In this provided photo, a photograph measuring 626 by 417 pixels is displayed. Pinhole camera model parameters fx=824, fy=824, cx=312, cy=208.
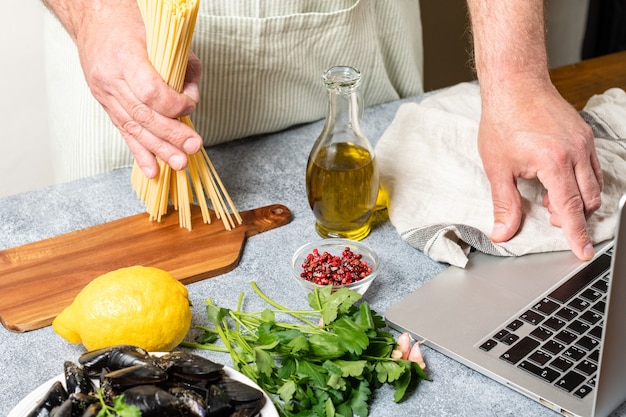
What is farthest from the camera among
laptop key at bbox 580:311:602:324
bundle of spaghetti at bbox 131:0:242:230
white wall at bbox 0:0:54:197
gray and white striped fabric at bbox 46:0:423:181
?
white wall at bbox 0:0:54:197

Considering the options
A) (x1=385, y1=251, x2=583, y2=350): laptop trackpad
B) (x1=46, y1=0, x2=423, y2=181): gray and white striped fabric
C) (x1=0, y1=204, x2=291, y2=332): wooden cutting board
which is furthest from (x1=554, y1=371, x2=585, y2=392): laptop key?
(x1=46, y1=0, x2=423, y2=181): gray and white striped fabric

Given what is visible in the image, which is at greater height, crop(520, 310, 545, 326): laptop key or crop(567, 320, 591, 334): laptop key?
crop(567, 320, 591, 334): laptop key

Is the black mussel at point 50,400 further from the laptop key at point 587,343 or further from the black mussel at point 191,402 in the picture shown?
the laptop key at point 587,343

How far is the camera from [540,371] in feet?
2.86

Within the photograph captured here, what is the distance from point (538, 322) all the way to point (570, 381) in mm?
102

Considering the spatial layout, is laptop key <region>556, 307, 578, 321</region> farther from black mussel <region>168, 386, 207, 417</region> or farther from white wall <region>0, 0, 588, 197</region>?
white wall <region>0, 0, 588, 197</region>

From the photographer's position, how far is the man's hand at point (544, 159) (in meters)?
1.10

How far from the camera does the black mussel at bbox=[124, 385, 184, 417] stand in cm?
73

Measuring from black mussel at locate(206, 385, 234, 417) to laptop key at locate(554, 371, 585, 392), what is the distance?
0.34 meters

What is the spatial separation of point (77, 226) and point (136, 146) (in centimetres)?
16

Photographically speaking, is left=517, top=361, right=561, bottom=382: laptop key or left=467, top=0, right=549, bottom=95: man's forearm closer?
left=517, top=361, right=561, bottom=382: laptop key

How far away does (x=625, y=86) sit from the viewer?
1.61 meters

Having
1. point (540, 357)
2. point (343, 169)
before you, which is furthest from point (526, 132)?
point (540, 357)

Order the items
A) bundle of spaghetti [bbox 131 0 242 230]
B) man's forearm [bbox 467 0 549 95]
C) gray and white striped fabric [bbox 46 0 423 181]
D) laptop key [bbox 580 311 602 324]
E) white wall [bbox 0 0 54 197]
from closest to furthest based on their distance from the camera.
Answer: laptop key [bbox 580 311 602 324], bundle of spaghetti [bbox 131 0 242 230], man's forearm [bbox 467 0 549 95], gray and white striped fabric [bbox 46 0 423 181], white wall [bbox 0 0 54 197]
